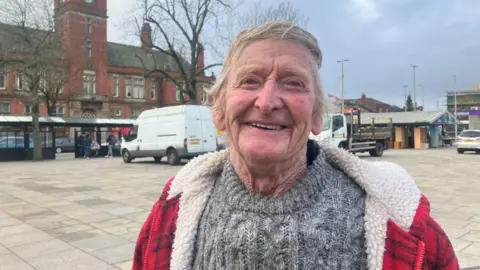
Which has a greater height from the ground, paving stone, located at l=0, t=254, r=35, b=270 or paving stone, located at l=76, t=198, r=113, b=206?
paving stone, located at l=76, t=198, r=113, b=206

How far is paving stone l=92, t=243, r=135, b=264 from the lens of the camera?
4.98m

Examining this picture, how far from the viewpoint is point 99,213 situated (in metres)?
7.83

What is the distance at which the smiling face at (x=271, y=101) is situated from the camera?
1.34 metres

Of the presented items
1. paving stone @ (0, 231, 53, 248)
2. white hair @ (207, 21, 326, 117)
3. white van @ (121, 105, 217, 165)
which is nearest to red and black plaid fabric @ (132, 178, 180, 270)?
white hair @ (207, 21, 326, 117)

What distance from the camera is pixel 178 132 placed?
17.5 m

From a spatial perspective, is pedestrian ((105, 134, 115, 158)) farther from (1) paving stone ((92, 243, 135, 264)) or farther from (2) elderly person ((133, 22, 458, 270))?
(2) elderly person ((133, 22, 458, 270))

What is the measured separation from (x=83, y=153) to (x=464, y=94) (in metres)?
60.4

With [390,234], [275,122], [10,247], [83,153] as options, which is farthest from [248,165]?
[83,153]

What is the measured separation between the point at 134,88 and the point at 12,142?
3710 cm

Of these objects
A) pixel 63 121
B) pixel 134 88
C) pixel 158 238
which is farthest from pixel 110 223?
pixel 134 88

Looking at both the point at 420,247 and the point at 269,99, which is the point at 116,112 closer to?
the point at 269,99

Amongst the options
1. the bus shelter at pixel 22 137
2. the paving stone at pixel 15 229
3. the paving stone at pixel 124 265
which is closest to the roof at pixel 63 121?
the bus shelter at pixel 22 137

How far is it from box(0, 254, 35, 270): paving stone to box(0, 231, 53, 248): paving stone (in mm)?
573

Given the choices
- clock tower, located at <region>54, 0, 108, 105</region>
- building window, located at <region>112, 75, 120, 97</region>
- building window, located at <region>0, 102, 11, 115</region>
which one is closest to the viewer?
building window, located at <region>0, 102, 11, 115</region>
